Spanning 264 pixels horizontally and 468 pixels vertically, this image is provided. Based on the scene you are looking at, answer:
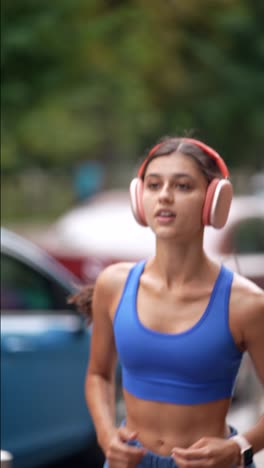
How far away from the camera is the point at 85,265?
35.1 feet

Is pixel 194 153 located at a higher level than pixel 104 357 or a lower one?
higher

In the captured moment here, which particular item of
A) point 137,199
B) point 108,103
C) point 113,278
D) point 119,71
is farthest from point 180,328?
point 108,103

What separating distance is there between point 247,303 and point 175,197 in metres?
0.34

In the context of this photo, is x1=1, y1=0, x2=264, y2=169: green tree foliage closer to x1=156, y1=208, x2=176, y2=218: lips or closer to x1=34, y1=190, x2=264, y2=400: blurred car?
x1=34, y1=190, x2=264, y2=400: blurred car

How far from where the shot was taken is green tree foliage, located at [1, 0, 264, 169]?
895cm

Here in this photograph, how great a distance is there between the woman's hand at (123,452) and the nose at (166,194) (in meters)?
0.62

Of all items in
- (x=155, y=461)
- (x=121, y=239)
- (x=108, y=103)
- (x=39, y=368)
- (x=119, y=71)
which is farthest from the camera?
(x=121, y=239)

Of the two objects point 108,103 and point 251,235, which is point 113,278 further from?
point 251,235

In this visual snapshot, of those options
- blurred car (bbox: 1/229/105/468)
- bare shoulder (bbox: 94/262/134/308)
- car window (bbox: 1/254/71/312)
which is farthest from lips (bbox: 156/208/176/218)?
car window (bbox: 1/254/71/312)

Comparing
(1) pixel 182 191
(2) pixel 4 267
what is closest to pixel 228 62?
(2) pixel 4 267

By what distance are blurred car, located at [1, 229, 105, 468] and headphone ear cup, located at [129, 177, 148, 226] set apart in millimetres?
3261

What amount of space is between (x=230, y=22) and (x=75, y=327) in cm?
469

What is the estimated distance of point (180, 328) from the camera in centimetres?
300

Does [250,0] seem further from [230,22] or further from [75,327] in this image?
[75,327]
